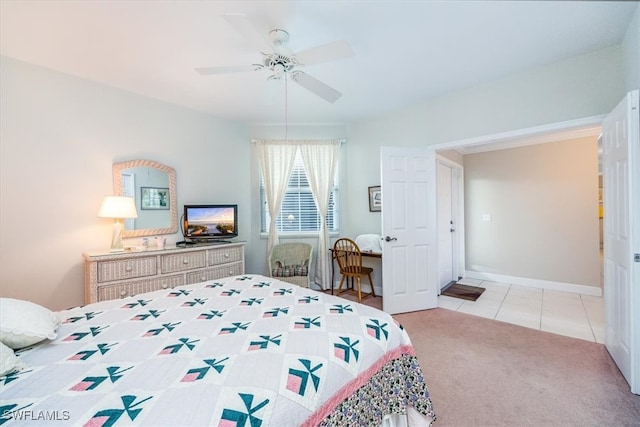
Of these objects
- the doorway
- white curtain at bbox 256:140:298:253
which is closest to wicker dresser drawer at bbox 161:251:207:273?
white curtain at bbox 256:140:298:253

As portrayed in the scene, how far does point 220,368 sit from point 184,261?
238 cm

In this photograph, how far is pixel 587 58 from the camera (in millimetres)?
2426

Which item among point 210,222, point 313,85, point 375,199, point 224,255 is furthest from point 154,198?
point 375,199

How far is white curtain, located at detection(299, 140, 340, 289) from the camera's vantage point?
418 centimetres

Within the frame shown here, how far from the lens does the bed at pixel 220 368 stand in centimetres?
83

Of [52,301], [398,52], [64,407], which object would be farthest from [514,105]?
[52,301]

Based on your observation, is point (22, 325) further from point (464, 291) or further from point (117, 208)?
point (464, 291)

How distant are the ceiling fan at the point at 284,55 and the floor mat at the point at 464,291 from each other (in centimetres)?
326

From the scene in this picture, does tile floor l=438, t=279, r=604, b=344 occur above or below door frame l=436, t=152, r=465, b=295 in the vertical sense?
below

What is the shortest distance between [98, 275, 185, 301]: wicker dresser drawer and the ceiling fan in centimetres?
209

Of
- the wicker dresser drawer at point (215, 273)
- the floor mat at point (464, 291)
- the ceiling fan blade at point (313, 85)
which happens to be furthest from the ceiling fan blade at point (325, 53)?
the floor mat at point (464, 291)

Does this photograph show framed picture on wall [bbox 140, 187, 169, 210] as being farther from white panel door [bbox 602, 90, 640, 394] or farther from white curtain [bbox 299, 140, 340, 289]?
white panel door [bbox 602, 90, 640, 394]

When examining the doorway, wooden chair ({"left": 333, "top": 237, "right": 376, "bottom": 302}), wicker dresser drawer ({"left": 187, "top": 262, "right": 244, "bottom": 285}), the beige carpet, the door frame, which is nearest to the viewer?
the beige carpet

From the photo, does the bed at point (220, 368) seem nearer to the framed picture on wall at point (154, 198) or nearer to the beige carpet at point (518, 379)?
the beige carpet at point (518, 379)
